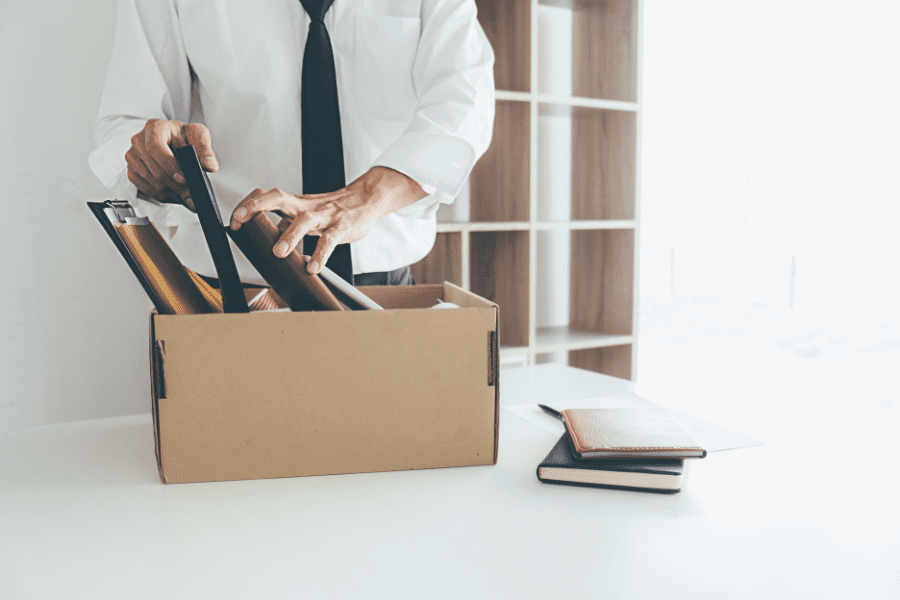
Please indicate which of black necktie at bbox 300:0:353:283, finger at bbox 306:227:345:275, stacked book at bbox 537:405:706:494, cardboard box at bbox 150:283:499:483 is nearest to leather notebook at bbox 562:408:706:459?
stacked book at bbox 537:405:706:494

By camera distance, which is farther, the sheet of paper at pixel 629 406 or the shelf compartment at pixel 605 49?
the shelf compartment at pixel 605 49

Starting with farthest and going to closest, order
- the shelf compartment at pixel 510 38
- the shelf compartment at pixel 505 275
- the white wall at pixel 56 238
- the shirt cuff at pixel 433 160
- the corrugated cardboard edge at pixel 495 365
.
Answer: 1. the shelf compartment at pixel 505 275
2. the shelf compartment at pixel 510 38
3. the white wall at pixel 56 238
4. the shirt cuff at pixel 433 160
5. the corrugated cardboard edge at pixel 495 365

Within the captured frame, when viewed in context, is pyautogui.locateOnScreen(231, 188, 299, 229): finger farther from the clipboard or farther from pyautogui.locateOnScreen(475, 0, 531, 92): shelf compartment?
pyautogui.locateOnScreen(475, 0, 531, 92): shelf compartment

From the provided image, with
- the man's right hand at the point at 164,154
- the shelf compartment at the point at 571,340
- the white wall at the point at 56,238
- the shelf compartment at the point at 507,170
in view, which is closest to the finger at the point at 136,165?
the man's right hand at the point at 164,154

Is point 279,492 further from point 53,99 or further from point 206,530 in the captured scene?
point 53,99

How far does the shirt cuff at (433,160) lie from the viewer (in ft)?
3.39

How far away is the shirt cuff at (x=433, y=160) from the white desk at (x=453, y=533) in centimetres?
45

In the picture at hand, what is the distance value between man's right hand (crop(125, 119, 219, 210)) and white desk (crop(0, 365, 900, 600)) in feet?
1.21

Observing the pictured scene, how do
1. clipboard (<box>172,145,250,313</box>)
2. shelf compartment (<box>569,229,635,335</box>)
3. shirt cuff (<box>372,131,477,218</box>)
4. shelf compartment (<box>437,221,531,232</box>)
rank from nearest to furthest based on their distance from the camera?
clipboard (<box>172,145,250,313</box>) → shirt cuff (<box>372,131,477,218</box>) → shelf compartment (<box>437,221,531,232</box>) → shelf compartment (<box>569,229,635,335</box>)

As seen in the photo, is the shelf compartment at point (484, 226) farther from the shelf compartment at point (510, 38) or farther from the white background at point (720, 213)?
the white background at point (720, 213)

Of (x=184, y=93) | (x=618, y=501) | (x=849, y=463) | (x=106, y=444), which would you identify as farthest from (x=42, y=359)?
(x=849, y=463)

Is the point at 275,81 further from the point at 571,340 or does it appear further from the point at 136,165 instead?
the point at 571,340

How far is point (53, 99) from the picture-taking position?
73.8 inches

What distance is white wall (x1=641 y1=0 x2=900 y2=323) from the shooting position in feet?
11.6
